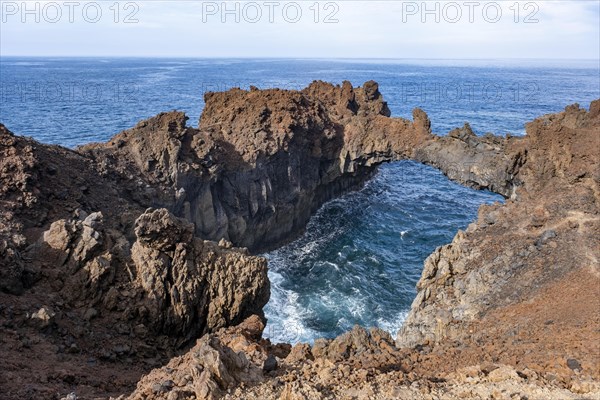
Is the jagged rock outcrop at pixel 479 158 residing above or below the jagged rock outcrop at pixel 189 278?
above

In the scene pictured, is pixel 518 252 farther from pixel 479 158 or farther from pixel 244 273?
pixel 479 158

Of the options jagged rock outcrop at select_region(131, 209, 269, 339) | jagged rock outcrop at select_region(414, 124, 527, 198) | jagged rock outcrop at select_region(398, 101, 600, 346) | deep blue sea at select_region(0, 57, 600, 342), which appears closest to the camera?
jagged rock outcrop at select_region(398, 101, 600, 346)

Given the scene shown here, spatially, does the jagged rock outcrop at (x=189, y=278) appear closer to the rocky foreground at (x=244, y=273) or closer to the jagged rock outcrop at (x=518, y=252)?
the rocky foreground at (x=244, y=273)

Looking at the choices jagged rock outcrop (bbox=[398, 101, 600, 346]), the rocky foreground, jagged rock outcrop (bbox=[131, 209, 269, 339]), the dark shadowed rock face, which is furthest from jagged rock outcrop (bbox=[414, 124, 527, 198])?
jagged rock outcrop (bbox=[131, 209, 269, 339])

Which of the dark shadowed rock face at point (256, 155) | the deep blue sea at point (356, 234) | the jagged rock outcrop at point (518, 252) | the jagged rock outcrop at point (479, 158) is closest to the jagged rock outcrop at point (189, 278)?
the jagged rock outcrop at point (518, 252)

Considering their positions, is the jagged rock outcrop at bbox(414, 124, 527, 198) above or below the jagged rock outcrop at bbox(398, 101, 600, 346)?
above

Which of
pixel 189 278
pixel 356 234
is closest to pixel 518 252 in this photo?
pixel 189 278

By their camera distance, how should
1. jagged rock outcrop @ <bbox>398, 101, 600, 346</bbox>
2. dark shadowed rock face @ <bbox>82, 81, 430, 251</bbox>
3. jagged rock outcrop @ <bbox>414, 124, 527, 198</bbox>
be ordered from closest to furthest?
1. jagged rock outcrop @ <bbox>398, 101, 600, 346</bbox>
2. jagged rock outcrop @ <bbox>414, 124, 527, 198</bbox>
3. dark shadowed rock face @ <bbox>82, 81, 430, 251</bbox>

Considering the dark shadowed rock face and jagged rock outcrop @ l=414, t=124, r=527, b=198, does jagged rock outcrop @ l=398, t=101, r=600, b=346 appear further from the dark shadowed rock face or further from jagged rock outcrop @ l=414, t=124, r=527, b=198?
the dark shadowed rock face

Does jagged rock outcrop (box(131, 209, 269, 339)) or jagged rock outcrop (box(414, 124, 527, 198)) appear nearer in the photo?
jagged rock outcrop (box(131, 209, 269, 339))

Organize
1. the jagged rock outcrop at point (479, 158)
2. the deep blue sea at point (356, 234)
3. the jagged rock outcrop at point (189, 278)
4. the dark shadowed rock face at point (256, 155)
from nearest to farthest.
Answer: the jagged rock outcrop at point (189, 278) → the deep blue sea at point (356, 234) → the jagged rock outcrop at point (479, 158) → the dark shadowed rock face at point (256, 155)

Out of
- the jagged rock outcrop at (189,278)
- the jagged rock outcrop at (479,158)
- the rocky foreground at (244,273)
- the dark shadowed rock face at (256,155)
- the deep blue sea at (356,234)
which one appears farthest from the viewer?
the dark shadowed rock face at (256,155)

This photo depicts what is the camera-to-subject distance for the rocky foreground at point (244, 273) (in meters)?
10.4

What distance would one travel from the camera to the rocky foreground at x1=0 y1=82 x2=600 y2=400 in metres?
10.4
